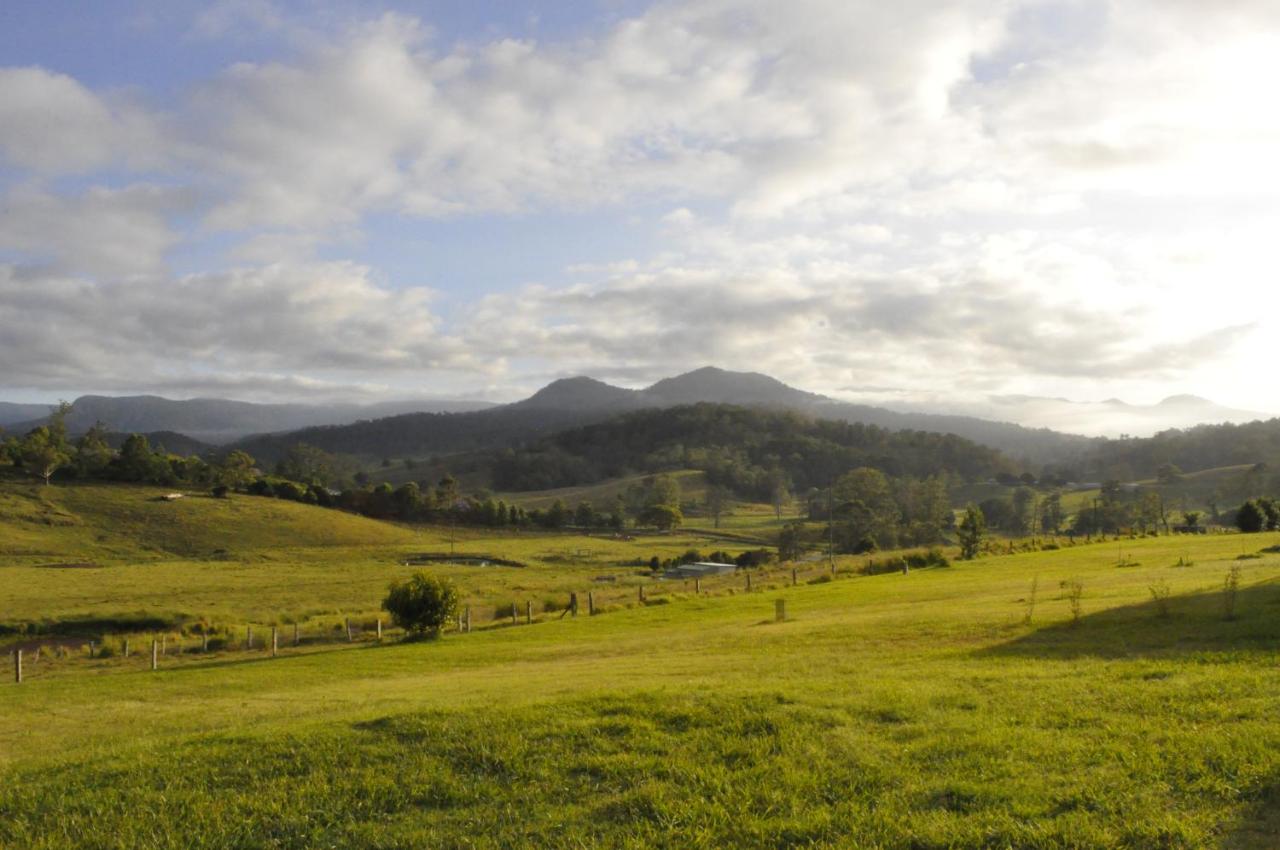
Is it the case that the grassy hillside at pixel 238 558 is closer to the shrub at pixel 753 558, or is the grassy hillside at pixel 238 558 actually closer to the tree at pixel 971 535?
the shrub at pixel 753 558

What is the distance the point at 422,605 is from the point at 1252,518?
59.2 m

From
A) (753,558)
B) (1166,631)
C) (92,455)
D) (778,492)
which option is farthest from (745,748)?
(778,492)

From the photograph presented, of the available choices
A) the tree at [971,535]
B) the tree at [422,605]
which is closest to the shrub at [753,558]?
the tree at [971,535]

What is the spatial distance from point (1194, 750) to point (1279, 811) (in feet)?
4.20

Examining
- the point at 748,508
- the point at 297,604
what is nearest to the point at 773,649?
the point at 297,604

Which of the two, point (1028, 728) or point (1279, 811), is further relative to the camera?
point (1028, 728)

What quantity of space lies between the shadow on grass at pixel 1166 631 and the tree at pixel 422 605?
23339mm

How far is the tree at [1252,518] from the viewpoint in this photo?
61.9m

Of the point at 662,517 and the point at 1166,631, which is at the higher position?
the point at 1166,631

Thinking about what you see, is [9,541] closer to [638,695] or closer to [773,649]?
[773,649]

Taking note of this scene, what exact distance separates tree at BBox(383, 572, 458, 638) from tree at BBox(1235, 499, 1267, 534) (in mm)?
57176

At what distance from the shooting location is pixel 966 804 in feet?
23.3

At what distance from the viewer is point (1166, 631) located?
54.7 ft

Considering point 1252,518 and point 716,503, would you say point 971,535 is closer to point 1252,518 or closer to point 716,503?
point 1252,518
